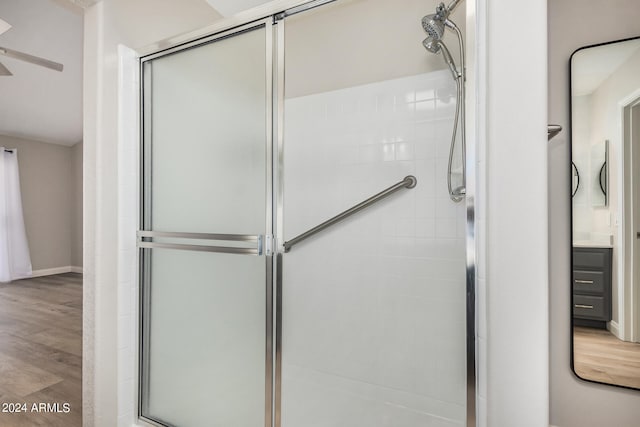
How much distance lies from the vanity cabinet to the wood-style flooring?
0.19ft

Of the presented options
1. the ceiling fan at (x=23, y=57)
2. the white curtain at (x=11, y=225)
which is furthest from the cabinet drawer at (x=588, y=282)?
the white curtain at (x=11, y=225)

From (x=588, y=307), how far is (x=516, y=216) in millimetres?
1028

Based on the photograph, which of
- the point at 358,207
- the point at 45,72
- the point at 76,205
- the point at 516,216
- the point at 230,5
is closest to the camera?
the point at 516,216

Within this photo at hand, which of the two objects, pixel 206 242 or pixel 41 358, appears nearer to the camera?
pixel 206 242

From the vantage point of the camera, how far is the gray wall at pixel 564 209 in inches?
60.1

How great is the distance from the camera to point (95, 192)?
156 centimetres

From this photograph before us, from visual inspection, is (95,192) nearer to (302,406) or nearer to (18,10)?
(302,406)

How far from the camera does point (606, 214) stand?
1511 mm

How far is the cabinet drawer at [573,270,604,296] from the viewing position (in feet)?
5.00

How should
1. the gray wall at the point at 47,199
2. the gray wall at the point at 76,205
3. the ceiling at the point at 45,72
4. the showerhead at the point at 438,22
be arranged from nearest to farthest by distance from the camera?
Answer: the showerhead at the point at 438,22 → the ceiling at the point at 45,72 → the gray wall at the point at 47,199 → the gray wall at the point at 76,205

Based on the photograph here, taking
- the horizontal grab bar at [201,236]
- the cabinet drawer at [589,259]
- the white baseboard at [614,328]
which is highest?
the horizontal grab bar at [201,236]

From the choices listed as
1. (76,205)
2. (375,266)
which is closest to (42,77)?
(76,205)

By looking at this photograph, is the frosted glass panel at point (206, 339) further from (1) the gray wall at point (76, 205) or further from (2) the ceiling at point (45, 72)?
(1) the gray wall at point (76, 205)

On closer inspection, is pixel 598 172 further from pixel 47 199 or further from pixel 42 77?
pixel 47 199
